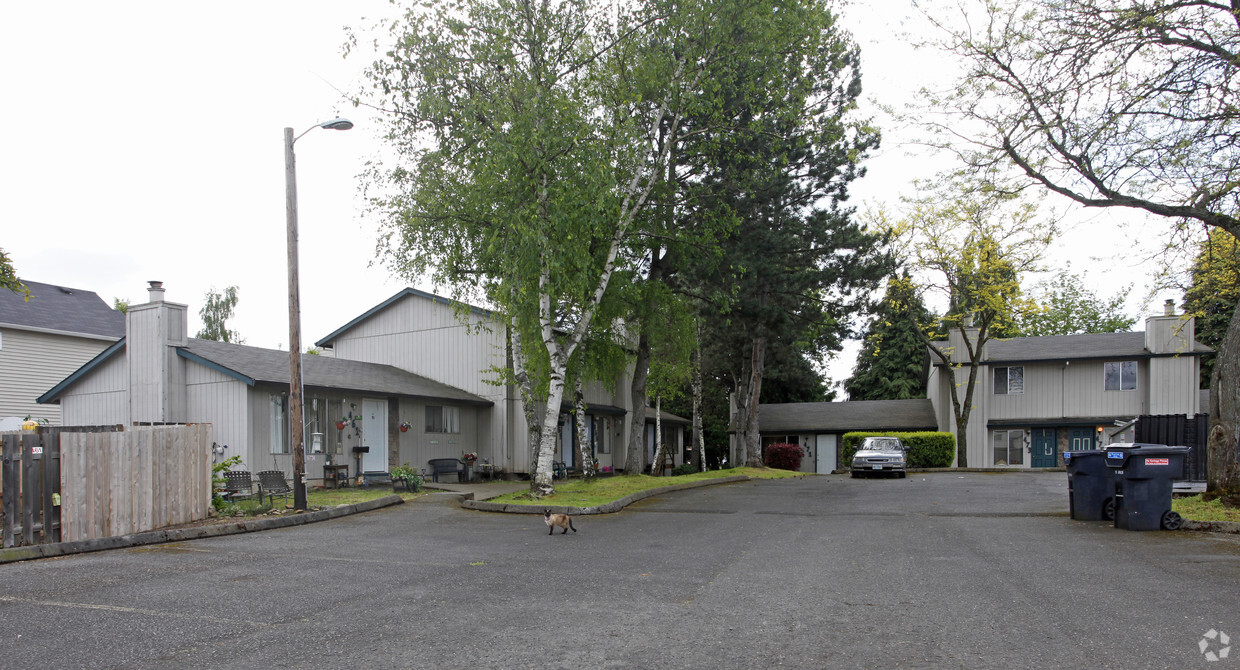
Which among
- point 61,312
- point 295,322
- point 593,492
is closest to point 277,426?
point 295,322

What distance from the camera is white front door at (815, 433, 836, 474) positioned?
1865 inches

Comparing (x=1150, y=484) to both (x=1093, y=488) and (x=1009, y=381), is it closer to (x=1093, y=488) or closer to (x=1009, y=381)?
(x=1093, y=488)

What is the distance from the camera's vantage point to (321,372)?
23281 mm

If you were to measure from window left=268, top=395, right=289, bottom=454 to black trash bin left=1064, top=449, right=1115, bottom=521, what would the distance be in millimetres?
17973

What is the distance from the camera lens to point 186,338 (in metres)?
21.6

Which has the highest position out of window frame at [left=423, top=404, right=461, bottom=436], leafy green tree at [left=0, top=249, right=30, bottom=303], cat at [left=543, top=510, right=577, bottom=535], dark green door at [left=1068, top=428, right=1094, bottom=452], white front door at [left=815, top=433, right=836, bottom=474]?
leafy green tree at [left=0, top=249, right=30, bottom=303]

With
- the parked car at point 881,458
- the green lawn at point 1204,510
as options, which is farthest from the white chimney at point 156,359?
the parked car at point 881,458

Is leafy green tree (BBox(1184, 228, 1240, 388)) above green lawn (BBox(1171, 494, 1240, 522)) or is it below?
above

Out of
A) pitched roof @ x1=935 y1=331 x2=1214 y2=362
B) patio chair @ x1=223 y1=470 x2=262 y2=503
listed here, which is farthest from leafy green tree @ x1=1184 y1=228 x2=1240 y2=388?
patio chair @ x1=223 y1=470 x2=262 y2=503

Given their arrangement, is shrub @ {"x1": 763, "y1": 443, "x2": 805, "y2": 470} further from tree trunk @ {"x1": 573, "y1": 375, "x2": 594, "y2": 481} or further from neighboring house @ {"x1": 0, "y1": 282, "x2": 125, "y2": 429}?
neighboring house @ {"x1": 0, "y1": 282, "x2": 125, "y2": 429}

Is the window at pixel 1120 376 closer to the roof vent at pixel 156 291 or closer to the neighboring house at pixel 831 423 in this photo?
the neighboring house at pixel 831 423

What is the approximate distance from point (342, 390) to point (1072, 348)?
1358 inches

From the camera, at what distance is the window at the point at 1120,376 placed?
38.3 metres

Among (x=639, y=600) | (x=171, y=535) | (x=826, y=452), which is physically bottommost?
(x=826, y=452)
